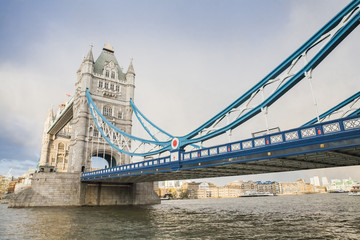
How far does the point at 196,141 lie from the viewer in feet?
66.6

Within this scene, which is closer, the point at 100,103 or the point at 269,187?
the point at 100,103

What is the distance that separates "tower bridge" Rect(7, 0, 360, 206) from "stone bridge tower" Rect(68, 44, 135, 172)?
0.16 meters

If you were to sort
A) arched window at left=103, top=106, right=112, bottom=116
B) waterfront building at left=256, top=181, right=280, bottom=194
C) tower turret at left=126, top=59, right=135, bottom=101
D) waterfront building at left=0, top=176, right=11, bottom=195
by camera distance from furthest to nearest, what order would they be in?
waterfront building at left=256, top=181, right=280, bottom=194, waterfront building at left=0, top=176, right=11, bottom=195, tower turret at left=126, top=59, right=135, bottom=101, arched window at left=103, top=106, right=112, bottom=116

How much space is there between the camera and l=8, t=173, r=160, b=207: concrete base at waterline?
108ft

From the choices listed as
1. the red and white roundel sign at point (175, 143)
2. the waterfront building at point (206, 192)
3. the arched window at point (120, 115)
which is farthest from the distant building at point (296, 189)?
the red and white roundel sign at point (175, 143)

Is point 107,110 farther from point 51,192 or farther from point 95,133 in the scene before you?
point 51,192

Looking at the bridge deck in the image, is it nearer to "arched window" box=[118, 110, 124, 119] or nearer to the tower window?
"arched window" box=[118, 110, 124, 119]

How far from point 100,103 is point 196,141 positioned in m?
30.1

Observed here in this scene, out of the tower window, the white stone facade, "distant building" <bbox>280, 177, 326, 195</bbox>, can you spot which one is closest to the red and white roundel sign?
the white stone facade

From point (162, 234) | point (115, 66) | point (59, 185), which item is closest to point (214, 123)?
point (162, 234)

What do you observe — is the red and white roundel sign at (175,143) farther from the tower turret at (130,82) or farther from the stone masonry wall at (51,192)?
the tower turret at (130,82)

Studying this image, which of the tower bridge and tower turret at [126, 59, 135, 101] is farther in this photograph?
tower turret at [126, 59, 135, 101]

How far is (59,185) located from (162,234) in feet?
88.9

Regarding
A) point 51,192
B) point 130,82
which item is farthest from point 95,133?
point 51,192
